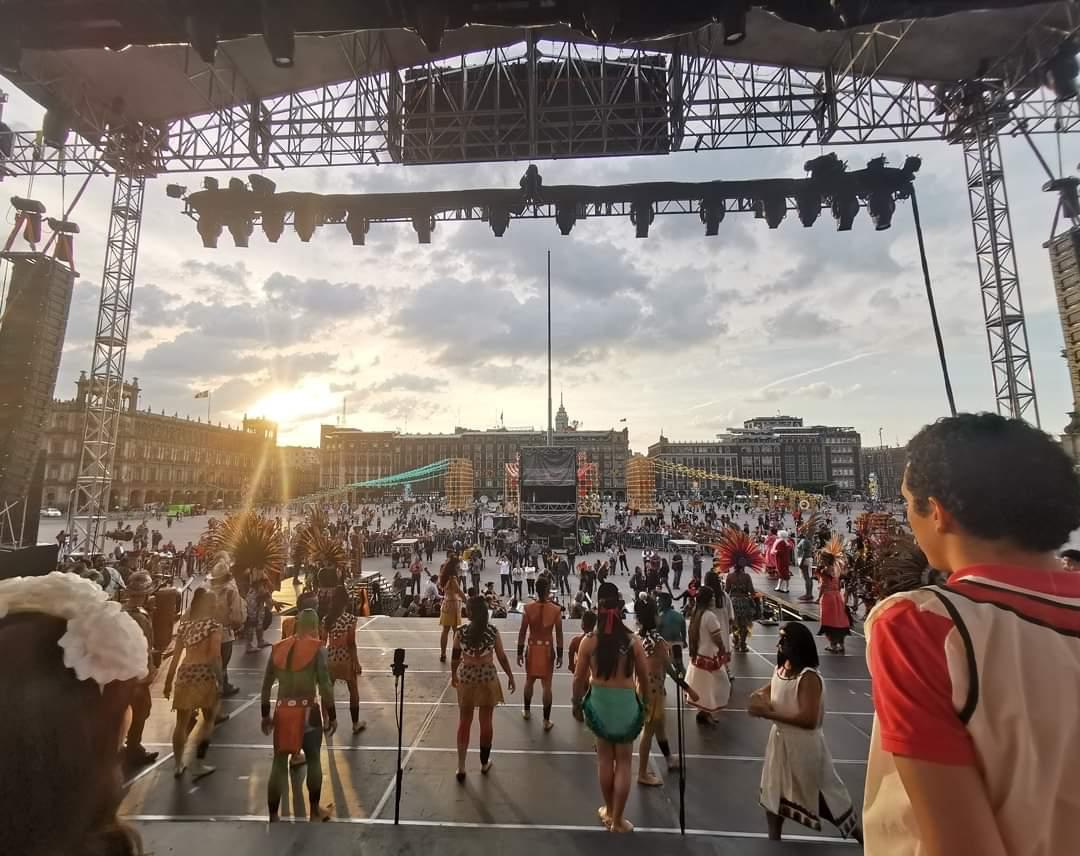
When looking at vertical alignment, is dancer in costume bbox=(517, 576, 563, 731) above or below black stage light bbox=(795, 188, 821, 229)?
below

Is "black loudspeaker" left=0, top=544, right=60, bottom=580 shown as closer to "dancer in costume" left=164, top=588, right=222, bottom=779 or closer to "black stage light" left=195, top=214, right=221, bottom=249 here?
"dancer in costume" left=164, top=588, right=222, bottom=779

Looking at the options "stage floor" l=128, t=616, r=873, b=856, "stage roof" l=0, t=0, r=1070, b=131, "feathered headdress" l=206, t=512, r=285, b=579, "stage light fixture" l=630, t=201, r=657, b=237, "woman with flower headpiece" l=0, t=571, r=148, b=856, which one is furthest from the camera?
"stage light fixture" l=630, t=201, r=657, b=237

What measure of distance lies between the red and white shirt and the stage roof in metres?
11.1

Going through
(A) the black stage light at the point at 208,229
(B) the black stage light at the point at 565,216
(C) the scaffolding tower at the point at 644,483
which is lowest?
(C) the scaffolding tower at the point at 644,483

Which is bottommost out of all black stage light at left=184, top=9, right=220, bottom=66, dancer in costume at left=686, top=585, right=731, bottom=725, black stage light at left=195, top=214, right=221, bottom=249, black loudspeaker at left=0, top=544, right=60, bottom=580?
dancer in costume at left=686, top=585, right=731, bottom=725

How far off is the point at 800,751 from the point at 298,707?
12.0ft

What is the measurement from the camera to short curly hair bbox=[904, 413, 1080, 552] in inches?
47.9

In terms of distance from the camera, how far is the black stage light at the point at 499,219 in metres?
11.4

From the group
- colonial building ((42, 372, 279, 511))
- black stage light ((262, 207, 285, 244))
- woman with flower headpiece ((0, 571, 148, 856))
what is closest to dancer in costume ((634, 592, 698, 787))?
woman with flower headpiece ((0, 571, 148, 856))

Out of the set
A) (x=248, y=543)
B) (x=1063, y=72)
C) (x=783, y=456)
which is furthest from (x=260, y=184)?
(x=783, y=456)

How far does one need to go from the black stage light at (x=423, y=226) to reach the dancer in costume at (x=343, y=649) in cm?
838

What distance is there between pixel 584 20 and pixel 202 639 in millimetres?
6691

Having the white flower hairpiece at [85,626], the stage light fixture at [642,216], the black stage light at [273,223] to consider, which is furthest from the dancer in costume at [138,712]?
the stage light fixture at [642,216]

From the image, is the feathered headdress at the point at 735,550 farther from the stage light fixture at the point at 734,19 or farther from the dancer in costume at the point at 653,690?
the stage light fixture at the point at 734,19
